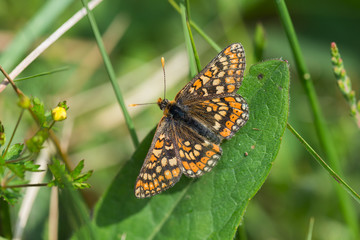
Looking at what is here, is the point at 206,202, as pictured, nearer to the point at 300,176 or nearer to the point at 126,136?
the point at 300,176

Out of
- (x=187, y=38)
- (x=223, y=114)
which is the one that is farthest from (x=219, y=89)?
(x=187, y=38)

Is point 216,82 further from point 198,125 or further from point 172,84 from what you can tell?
point 172,84

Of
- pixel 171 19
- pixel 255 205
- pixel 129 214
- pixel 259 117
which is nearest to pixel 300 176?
pixel 255 205

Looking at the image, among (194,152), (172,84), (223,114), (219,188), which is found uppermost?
(172,84)

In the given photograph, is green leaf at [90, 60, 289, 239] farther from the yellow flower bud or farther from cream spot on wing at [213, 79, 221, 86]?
the yellow flower bud

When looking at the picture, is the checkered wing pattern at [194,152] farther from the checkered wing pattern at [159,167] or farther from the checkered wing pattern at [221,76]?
the checkered wing pattern at [221,76]
